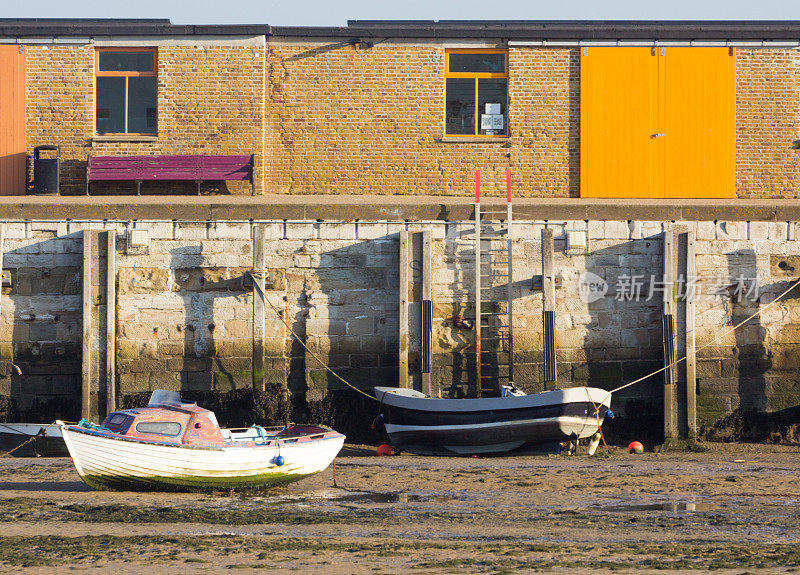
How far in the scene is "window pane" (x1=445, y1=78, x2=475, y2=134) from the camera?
21.5 metres

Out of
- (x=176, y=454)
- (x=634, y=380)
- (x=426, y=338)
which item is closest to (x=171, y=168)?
(x=426, y=338)

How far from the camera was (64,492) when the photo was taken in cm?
1312

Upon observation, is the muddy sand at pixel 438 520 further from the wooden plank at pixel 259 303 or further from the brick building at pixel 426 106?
the brick building at pixel 426 106

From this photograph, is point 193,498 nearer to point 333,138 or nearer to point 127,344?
point 127,344

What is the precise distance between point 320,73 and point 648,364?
30.3 feet

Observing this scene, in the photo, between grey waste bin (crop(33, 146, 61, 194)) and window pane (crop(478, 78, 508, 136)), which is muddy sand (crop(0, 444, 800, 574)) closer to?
grey waste bin (crop(33, 146, 61, 194))

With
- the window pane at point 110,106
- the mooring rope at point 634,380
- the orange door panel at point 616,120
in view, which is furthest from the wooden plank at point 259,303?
the orange door panel at point 616,120

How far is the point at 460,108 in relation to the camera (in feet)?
70.5

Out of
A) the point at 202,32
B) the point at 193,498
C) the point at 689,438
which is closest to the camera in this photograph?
the point at 193,498

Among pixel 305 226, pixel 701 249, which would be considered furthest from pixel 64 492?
pixel 701 249

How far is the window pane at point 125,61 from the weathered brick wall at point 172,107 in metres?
0.28

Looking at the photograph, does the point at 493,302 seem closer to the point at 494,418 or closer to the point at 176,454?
the point at 494,418

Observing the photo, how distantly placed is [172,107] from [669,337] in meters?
11.2

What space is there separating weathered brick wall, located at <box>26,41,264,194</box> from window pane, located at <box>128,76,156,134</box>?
0.84 ft
